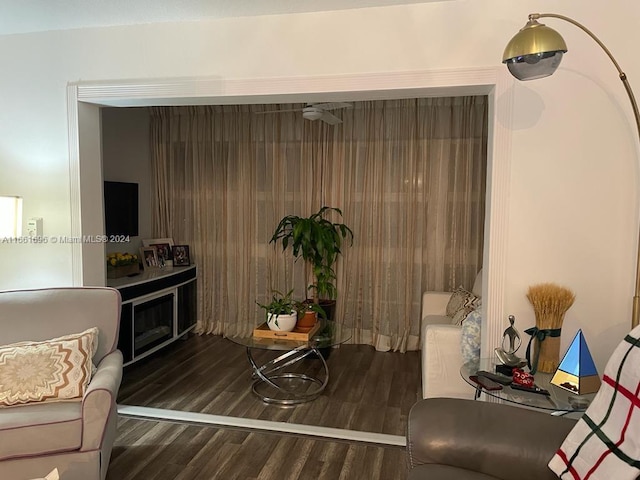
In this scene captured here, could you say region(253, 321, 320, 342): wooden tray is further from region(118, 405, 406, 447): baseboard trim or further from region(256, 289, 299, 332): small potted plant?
region(118, 405, 406, 447): baseboard trim

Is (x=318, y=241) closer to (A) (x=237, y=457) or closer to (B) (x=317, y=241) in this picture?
(B) (x=317, y=241)

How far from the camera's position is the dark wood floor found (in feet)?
8.11

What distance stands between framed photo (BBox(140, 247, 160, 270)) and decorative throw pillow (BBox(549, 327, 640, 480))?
13.0ft

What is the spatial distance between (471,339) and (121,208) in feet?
10.8

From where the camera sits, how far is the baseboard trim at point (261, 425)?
2783 mm

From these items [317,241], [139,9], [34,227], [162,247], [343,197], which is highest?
[139,9]

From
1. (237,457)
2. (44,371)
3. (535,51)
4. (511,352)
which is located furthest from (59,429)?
(535,51)

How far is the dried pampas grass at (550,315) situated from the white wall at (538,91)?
0.36ft

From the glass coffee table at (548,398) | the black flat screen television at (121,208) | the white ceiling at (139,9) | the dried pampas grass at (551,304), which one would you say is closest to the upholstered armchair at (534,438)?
the glass coffee table at (548,398)

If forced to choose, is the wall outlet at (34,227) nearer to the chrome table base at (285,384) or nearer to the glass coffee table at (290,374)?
the glass coffee table at (290,374)

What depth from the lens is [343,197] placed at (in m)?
4.55

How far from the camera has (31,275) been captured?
3.09 meters

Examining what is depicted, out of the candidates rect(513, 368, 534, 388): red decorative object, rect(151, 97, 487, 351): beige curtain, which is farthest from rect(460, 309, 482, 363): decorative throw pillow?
rect(151, 97, 487, 351): beige curtain

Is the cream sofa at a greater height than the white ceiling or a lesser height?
lesser
